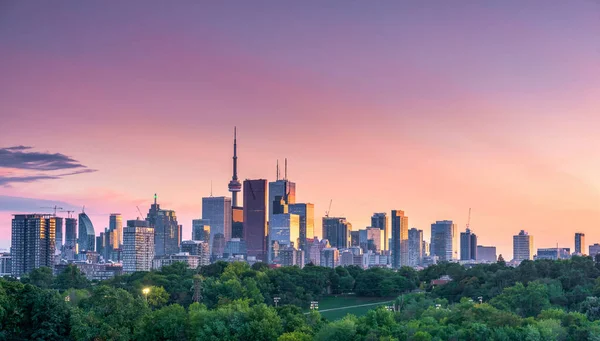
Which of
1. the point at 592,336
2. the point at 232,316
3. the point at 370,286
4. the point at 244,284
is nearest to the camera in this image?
the point at 592,336

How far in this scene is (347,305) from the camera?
10612cm

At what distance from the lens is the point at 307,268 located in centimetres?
12112

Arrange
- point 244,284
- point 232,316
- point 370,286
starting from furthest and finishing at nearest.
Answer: point 370,286 < point 244,284 < point 232,316

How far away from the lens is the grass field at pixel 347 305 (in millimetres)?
96938

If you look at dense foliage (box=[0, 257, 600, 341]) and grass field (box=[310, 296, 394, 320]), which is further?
grass field (box=[310, 296, 394, 320])

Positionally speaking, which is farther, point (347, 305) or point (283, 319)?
point (347, 305)

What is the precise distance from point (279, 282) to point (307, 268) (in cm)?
1626

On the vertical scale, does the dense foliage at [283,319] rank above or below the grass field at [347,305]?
above

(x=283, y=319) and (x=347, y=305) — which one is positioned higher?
(x=283, y=319)

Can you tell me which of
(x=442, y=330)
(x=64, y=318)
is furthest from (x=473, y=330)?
(x=64, y=318)

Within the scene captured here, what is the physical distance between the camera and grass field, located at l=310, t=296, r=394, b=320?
96.9 metres

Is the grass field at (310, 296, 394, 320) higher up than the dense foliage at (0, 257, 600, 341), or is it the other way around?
the dense foliage at (0, 257, 600, 341)

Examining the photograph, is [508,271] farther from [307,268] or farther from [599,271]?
[307,268]

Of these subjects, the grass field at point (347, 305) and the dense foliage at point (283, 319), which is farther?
the grass field at point (347, 305)
